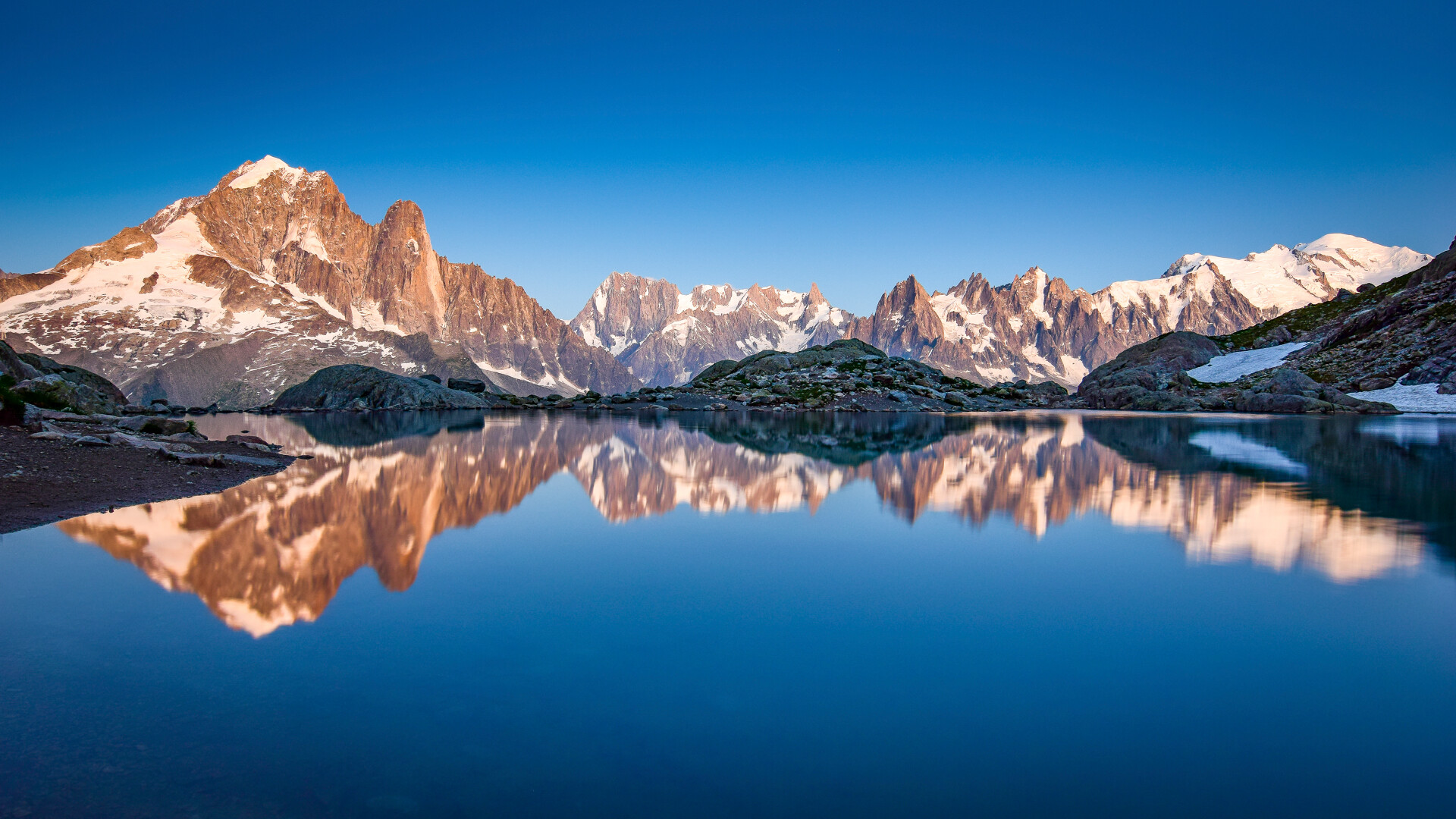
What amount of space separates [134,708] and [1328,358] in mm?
145125

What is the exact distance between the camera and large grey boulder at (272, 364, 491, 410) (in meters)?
127

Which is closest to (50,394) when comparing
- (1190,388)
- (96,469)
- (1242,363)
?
(96,469)

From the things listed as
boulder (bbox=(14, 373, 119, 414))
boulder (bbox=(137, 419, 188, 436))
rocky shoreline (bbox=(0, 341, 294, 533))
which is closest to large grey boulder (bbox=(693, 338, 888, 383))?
boulder (bbox=(14, 373, 119, 414))

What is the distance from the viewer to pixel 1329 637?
1021 centimetres

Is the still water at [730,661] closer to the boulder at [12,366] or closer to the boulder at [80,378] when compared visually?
the boulder at [12,366]

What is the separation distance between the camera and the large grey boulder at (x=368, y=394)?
127 meters

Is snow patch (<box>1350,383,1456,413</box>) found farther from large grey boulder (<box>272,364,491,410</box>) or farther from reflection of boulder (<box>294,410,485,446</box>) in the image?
large grey boulder (<box>272,364,491,410</box>)

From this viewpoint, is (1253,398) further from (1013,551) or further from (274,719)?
(274,719)

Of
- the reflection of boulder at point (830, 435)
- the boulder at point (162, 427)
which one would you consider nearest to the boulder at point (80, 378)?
the boulder at point (162, 427)

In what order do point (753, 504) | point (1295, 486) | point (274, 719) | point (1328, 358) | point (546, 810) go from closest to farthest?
point (546, 810)
point (274, 719)
point (753, 504)
point (1295, 486)
point (1328, 358)

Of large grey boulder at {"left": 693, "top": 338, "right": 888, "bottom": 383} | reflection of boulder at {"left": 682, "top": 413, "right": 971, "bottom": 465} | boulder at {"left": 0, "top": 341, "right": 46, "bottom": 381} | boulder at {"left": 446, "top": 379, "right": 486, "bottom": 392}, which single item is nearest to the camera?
reflection of boulder at {"left": 682, "top": 413, "right": 971, "bottom": 465}

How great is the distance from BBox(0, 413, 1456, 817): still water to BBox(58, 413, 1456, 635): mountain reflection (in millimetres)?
185

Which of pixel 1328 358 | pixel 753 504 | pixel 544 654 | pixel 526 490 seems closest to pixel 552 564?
pixel 544 654

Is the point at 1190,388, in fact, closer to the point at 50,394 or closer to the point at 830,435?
the point at 830,435
